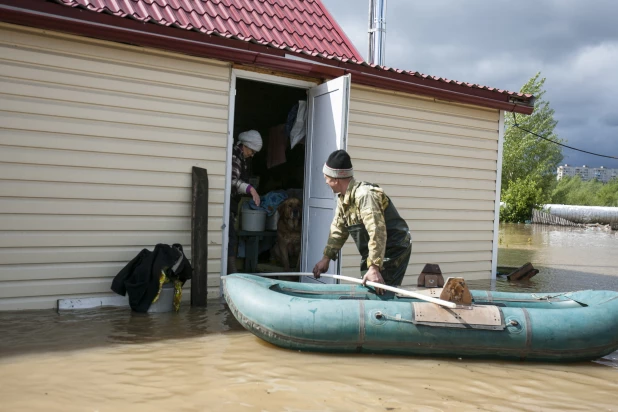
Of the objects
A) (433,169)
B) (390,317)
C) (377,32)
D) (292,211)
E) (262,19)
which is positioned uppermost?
(377,32)

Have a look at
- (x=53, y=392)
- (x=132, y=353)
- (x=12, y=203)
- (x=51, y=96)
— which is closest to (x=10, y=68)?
(x=51, y=96)

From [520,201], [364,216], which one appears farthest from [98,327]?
[520,201]

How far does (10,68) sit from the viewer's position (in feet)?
18.0

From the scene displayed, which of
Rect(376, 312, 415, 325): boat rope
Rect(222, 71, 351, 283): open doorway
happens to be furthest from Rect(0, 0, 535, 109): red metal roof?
Rect(376, 312, 415, 325): boat rope

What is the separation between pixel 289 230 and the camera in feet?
25.7

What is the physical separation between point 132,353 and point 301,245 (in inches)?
132

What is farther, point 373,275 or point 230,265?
point 230,265

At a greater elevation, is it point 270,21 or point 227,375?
point 270,21

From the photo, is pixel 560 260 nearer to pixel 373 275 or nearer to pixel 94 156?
pixel 373 275

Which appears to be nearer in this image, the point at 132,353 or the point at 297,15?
the point at 132,353

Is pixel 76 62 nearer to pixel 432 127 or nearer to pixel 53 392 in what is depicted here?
pixel 53 392

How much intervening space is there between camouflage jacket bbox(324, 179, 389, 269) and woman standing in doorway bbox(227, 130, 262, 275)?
1.81m

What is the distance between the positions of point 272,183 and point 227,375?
6040 mm

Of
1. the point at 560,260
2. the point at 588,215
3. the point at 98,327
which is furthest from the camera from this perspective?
the point at 588,215
